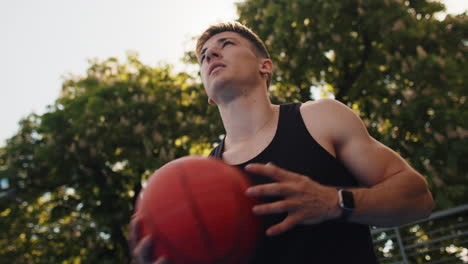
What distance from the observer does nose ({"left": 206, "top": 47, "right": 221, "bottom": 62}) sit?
2633 mm

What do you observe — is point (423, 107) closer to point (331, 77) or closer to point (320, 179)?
point (331, 77)

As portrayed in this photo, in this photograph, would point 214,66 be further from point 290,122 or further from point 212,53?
point 290,122

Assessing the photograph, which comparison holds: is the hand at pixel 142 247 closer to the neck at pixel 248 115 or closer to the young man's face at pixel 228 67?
the neck at pixel 248 115

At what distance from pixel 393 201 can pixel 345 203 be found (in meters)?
0.29

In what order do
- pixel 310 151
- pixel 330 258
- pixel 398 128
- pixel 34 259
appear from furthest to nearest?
pixel 34 259 → pixel 398 128 → pixel 310 151 → pixel 330 258

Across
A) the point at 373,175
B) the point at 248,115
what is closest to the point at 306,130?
the point at 373,175

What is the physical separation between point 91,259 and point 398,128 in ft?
29.4

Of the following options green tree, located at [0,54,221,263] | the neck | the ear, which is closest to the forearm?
the neck

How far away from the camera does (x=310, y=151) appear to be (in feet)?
6.44

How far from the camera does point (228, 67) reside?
8.22 ft

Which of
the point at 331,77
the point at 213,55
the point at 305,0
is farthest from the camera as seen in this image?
the point at 331,77

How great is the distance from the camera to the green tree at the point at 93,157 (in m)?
10.4

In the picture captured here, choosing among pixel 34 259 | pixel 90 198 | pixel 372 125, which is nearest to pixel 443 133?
pixel 372 125

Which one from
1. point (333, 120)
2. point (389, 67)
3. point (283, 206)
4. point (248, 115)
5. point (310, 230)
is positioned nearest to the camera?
point (283, 206)
